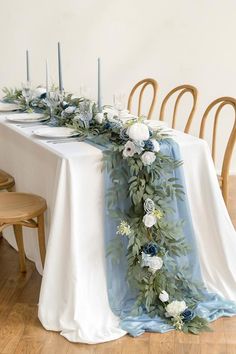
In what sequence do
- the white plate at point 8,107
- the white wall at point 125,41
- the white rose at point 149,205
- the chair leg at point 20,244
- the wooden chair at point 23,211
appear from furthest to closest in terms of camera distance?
the white wall at point 125,41, the white plate at point 8,107, the chair leg at point 20,244, the wooden chair at point 23,211, the white rose at point 149,205

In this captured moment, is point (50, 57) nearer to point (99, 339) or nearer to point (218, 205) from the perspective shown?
point (218, 205)

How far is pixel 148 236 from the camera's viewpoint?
2.36 meters

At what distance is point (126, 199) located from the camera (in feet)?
7.83

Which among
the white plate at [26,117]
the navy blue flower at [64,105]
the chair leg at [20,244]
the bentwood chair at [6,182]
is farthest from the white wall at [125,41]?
the chair leg at [20,244]

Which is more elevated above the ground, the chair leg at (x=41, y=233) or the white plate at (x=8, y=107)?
the white plate at (x=8, y=107)

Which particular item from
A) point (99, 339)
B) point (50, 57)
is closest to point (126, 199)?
point (99, 339)

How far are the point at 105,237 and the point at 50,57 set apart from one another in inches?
91.9

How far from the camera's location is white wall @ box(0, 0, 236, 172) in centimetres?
422

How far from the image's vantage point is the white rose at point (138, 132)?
224 centimetres

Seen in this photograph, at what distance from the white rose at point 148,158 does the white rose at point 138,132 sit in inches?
2.6

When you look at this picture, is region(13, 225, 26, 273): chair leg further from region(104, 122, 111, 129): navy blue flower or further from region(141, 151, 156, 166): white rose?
region(141, 151, 156, 166): white rose

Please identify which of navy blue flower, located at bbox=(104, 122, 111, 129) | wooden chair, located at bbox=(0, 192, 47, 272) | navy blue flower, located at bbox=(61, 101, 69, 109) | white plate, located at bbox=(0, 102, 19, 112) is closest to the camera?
wooden chair, located at bbox=(0, 192, 47, 272)

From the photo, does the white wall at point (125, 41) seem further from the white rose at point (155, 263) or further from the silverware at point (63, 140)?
the white rose at point (155, 263)

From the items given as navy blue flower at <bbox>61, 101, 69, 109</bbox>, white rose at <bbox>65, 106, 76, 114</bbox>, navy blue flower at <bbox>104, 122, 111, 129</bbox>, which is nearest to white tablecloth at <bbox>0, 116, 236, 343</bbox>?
navy blue flower at <bbox>104, 122, 111, 129</bbox>
